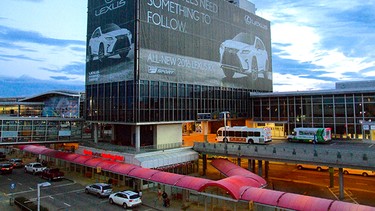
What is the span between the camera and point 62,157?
159 feet

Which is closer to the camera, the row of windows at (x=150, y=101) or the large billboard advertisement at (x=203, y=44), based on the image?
the row of windows at (x=150, y=101)

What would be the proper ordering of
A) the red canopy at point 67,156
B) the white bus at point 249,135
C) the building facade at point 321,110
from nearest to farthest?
the red canopy at point 67,156, the white bus at point 249,135, the building facade at point 321,110

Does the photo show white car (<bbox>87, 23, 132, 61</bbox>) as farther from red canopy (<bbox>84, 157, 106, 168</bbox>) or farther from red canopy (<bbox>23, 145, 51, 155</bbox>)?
red canopy (<bbox>23, 145, 51, 155</bbox>)

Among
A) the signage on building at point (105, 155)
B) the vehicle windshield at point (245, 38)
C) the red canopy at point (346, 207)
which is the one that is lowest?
the red canopy at point (346, 207)

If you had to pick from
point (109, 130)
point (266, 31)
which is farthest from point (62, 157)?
point (266, 31)

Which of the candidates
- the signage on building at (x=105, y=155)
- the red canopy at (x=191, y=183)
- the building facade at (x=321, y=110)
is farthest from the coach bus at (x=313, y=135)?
the signage on building at (x=105, y=155)

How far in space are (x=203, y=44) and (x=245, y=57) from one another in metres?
17.1

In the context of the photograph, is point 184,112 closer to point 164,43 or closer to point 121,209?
point 164,43

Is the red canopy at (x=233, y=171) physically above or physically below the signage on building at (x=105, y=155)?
below

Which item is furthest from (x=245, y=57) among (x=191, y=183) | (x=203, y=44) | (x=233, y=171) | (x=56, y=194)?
(x=56, y=194)

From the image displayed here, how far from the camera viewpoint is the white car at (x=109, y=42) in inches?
1901

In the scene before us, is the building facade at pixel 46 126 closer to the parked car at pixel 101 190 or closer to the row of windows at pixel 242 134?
the parked car at pixel 101 190

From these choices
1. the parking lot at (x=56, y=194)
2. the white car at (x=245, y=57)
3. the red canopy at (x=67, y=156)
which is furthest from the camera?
the white car at (x=245, y=57)

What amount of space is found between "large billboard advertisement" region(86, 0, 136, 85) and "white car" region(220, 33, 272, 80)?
908 inches
